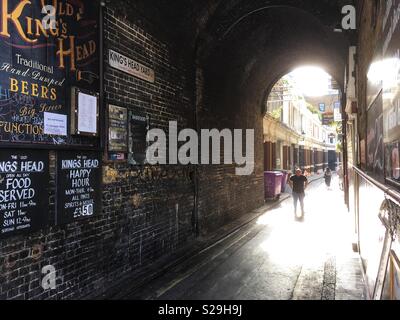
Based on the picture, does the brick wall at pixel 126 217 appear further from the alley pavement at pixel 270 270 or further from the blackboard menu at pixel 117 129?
the alley pavement at pixel 270 270

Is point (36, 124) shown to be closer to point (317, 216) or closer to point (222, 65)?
point (222, 65)

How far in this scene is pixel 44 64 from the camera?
15.3ft

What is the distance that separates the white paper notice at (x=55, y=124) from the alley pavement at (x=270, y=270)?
247 centimetres

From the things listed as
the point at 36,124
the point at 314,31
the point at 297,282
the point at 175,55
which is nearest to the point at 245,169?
the point at 314,31

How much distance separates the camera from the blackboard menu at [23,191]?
4.09 metres

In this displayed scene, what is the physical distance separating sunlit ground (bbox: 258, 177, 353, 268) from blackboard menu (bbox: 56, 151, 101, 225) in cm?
368

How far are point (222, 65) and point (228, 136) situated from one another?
2.16 metres

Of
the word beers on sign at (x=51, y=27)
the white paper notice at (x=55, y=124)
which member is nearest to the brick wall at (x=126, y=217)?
the white paper notice at (x=55, y=124)

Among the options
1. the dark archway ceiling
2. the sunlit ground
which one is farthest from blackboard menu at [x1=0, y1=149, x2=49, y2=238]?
the sunlit ground

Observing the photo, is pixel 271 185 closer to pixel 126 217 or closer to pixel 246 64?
pixel 246 64

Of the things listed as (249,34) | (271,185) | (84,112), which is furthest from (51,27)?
(271,185)

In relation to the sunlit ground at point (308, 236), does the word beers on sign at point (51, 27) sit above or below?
above

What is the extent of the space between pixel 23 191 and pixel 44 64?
4.92 ft

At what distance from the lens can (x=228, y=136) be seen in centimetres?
1206
